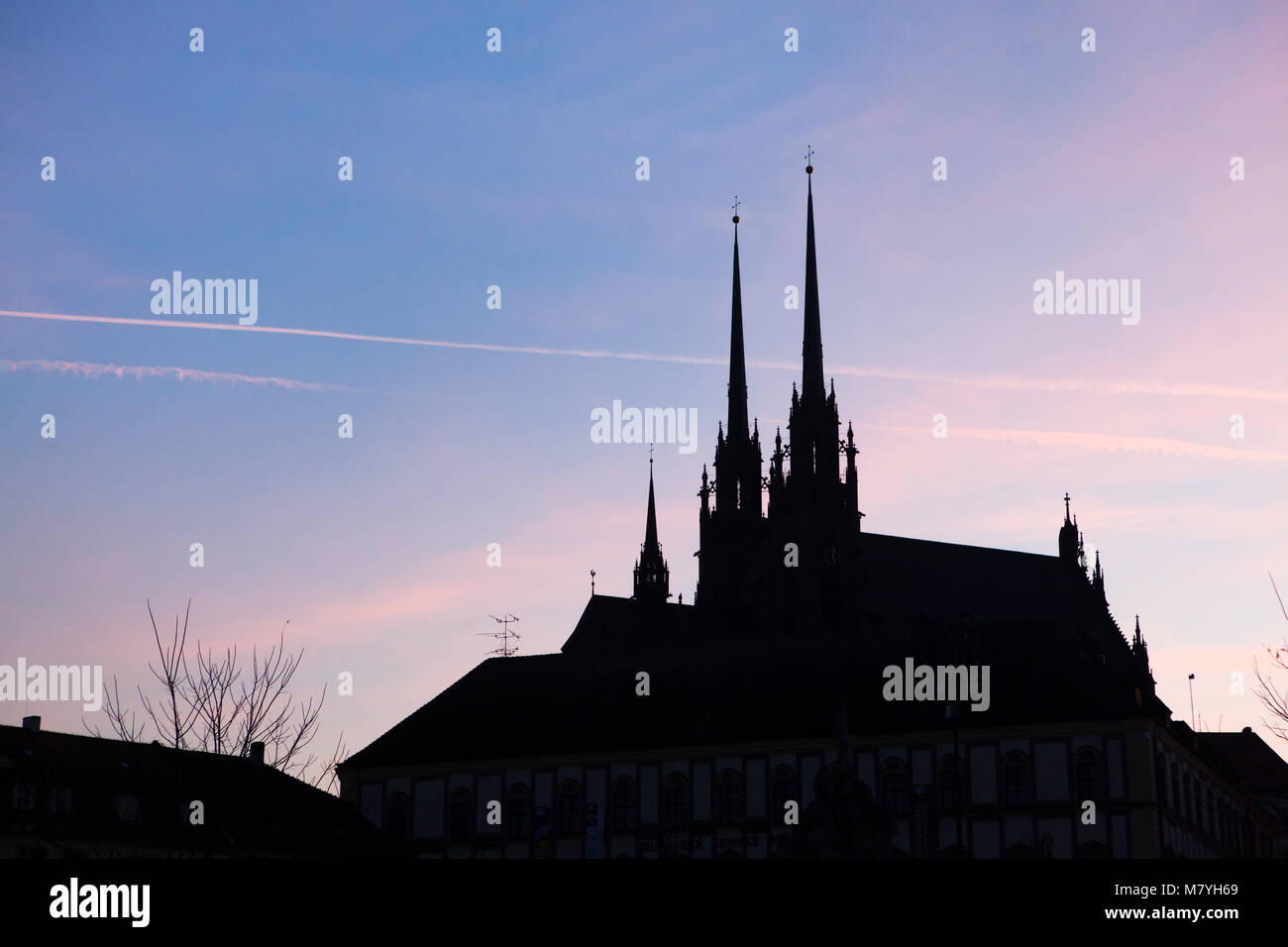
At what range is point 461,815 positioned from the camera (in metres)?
79.2

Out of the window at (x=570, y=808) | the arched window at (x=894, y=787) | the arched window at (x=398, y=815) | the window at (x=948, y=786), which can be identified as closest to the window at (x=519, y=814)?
the window at (x=570, y=808)

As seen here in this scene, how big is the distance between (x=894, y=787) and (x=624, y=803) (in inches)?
454

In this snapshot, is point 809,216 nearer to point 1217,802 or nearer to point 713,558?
point 713,558

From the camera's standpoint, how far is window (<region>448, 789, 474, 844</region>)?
258ft

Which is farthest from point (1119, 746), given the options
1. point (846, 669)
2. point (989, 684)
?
point (846, 669)

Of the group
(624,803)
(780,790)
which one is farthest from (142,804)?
(780,790)

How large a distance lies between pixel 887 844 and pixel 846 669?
27.5m

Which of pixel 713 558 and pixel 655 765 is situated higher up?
pixel 713 558

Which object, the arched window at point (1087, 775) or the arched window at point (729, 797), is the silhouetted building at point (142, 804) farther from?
the arched window at point (1087, 775)

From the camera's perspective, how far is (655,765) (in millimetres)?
77938

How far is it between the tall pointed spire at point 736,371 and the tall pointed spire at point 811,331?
7798 millimetres

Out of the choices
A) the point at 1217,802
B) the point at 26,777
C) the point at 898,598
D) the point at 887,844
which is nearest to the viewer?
the point at 887,844

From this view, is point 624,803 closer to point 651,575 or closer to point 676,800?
point 676,800

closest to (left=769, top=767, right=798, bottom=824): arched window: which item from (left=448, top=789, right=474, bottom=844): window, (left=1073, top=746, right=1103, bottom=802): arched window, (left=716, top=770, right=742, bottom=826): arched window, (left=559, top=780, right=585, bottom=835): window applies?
(left=716, top=770, right=742, bottom=826): arched window
